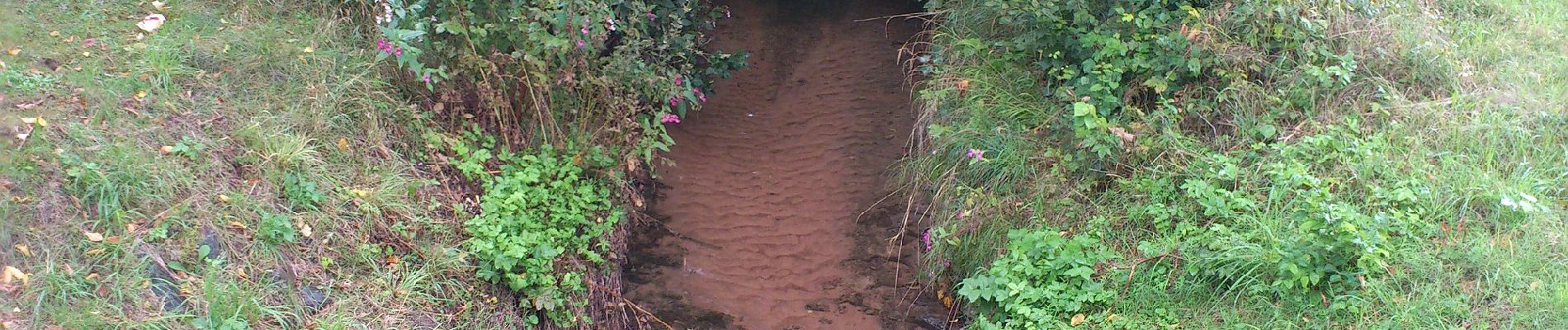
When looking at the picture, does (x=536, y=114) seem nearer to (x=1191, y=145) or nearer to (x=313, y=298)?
(x=313, y=298)

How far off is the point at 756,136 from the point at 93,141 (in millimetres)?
4150

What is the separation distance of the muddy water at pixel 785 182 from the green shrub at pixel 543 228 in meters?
0.71

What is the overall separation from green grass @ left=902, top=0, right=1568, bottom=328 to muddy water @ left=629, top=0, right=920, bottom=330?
2.35 ft

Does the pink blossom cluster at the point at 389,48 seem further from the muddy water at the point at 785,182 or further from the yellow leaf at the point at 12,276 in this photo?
the muddy water at the point at 785,182

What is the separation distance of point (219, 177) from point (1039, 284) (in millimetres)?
3586

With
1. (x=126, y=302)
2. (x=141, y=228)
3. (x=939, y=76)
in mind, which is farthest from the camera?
(x=939, y=76)

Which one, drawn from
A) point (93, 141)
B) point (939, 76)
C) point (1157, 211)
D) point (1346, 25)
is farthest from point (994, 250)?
point (93, 141)

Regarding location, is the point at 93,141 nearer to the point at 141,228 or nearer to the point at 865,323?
the point at 141,228

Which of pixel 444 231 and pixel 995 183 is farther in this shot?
pixel 995 183

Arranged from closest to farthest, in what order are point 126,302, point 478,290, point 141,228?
point 126,302 → point 141,228 → point 478,290

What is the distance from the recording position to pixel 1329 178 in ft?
14.8

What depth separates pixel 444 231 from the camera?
15.5 feet

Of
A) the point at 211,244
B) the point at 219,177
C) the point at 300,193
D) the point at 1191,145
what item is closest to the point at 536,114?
the point at 300,193

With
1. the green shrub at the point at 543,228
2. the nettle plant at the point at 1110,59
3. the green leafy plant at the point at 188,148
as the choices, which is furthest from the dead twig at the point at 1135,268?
the green leafy plant at the point at 188,148
